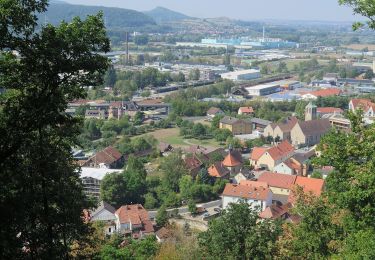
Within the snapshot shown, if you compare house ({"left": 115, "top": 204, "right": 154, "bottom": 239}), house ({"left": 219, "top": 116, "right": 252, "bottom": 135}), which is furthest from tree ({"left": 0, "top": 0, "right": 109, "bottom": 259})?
house ({"left": 219, "top": 116, "right": 252, "bottom": 135})

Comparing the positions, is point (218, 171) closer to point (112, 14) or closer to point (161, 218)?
point (161, 218)

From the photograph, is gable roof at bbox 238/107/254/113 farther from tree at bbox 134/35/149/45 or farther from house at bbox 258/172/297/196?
tree at bbox 134/35/149/45

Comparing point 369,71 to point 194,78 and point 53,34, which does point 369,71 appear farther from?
point 53,34

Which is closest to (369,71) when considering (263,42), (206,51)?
(206,51)

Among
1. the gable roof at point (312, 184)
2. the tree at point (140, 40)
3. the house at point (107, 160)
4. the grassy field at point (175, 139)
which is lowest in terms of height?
the grassy field at point (175, 139)

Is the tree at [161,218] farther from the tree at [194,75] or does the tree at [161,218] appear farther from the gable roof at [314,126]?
the tree at [194,75]

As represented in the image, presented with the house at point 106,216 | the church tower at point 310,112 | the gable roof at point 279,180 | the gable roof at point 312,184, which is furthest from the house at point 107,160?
the church tower at point 310,112
